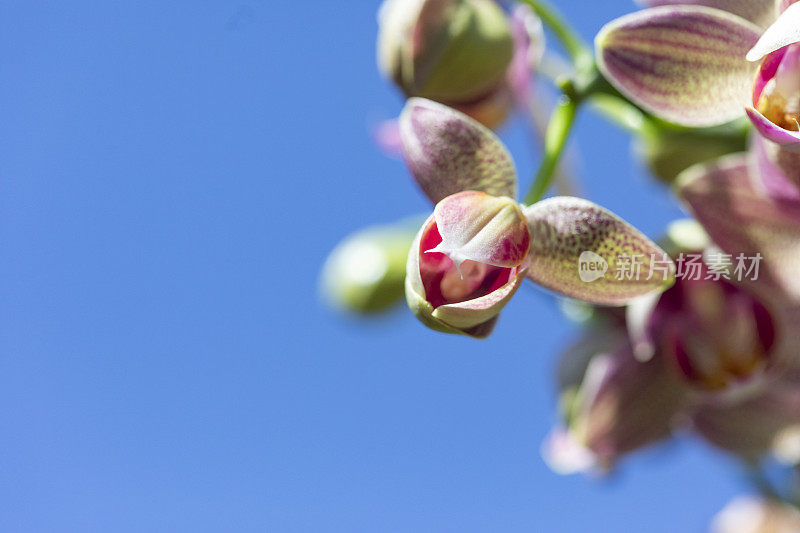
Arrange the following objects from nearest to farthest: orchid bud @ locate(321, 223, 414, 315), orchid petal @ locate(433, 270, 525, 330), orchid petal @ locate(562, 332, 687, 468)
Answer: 1. orchid petal @ locate(433, 270, 525, 330)
2. orchid petal @ locate(562, 332, 687, 468)
3. orchid bud @ locate(321, 223, 414, 315)

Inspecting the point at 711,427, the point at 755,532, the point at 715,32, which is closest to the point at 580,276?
the point at 715,32

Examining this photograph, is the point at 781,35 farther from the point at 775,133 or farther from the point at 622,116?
the point at 622,116

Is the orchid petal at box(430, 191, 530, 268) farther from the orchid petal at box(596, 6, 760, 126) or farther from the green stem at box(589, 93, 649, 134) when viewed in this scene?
the green stem at box(589, 93, 649, 134)

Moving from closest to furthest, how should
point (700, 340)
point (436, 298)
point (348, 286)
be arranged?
point (436, 298) < point (700, 340) < point (348, 286)

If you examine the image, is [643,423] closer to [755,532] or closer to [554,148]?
[554,148]

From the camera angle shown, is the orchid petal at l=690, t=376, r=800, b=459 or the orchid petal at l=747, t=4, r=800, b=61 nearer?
the orchid petal at l=747, t=4, r=800, b=61

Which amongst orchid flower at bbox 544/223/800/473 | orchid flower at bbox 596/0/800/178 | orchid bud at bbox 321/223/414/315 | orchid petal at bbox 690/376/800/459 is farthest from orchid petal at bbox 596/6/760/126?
orchid bud at bbox 321/223/414/315
